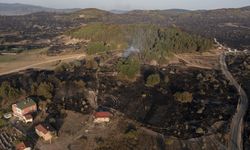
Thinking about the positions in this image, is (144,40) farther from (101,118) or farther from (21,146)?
(21,146)

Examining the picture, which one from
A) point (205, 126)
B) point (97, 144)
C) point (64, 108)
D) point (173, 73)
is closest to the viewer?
point (97, 144)

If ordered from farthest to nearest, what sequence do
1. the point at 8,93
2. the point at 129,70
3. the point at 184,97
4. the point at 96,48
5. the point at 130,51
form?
the point at 130,51, the point at 96,48, the point at 129,70, the point at 184,97, the point at 8,93

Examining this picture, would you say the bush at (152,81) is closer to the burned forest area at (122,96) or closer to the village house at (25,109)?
the burned forest area at (122,96)

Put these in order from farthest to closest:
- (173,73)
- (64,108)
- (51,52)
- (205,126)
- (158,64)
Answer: (51,52), (158,64), (173,73), (64,108), (205,126)

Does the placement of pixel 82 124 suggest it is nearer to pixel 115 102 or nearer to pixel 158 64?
pixel 115 102

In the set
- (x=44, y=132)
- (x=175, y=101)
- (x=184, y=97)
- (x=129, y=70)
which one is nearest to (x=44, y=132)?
(x=44, y=132)

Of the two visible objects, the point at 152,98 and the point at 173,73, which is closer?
the point at 152,98

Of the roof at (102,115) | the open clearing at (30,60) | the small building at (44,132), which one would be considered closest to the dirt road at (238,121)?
the roof at (102,115)

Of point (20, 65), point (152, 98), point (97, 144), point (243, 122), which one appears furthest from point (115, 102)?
point (20, 65)
